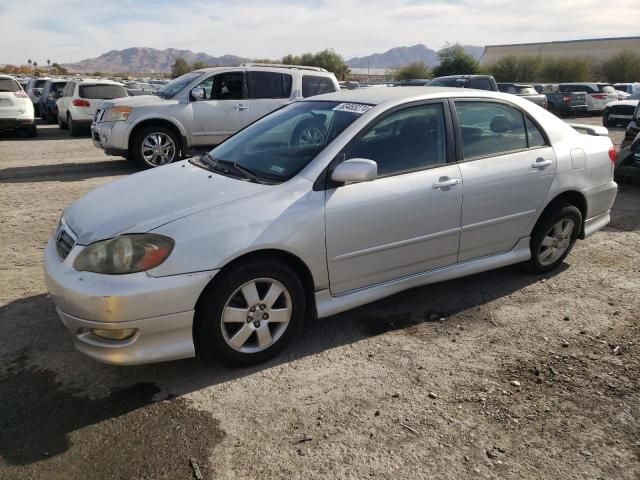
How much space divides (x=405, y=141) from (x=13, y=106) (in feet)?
44.7

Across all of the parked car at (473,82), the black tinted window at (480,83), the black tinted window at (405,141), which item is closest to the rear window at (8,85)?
the parked car at (473,82)

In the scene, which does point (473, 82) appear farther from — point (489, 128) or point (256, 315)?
point (256, 315)

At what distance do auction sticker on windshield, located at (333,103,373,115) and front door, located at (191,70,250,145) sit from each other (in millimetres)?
6094

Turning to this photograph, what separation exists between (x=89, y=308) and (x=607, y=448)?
2749 mm

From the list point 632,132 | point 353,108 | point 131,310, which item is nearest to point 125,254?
point 131,310

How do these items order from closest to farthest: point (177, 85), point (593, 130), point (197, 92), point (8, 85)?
point (593, 130) → point (197, 92) → point (177, 85) → point (8, 85)

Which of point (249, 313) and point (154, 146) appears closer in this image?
point (249, 313)

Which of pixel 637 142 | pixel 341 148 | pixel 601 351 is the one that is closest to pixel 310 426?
pixel 341 148

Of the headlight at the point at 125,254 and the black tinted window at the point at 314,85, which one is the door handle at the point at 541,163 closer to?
the headlight at the point at 125,254

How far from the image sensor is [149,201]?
336cm

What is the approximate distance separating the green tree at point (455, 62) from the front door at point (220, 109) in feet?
142

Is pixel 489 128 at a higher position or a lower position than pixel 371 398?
higher

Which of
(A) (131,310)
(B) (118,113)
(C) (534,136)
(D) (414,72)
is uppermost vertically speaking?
(D) (414,72)

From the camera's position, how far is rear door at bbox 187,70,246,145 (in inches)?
383
